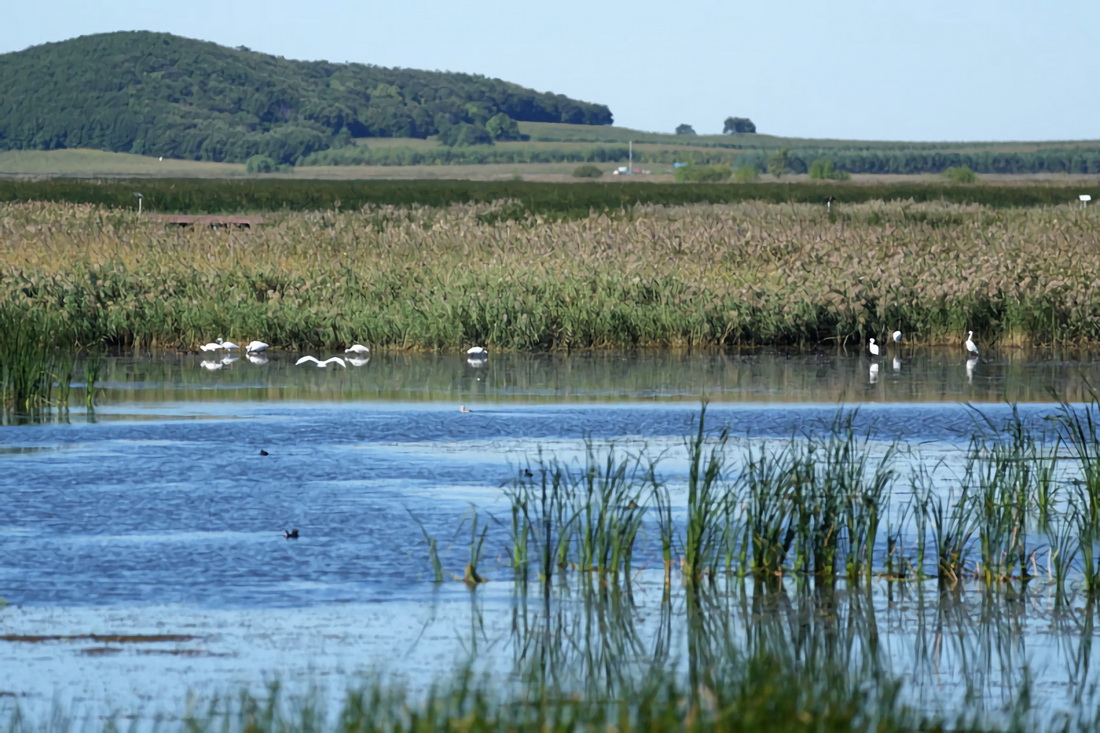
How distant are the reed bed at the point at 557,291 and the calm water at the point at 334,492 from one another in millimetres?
1353

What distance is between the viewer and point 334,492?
11914mm

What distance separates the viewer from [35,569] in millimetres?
9500

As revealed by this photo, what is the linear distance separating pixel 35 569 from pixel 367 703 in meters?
3.56

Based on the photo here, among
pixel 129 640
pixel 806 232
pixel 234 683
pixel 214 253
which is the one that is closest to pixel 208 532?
pixel 129 640

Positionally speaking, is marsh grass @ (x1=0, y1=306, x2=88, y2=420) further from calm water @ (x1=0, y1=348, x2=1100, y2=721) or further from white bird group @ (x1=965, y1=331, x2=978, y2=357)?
white bird group @ (x1=965, y1=331, x2=978, y2=357)

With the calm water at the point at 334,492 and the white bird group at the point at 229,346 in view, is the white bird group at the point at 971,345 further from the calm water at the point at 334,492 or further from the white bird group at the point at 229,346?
the white bird group at the point at 229,346

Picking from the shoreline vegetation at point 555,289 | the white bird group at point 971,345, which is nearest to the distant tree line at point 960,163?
the shoreline vegetation at point 555,289

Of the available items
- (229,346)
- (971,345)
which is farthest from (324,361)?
(971,345)

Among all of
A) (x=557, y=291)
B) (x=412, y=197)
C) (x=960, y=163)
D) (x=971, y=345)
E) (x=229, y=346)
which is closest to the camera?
(x=971, y=345)

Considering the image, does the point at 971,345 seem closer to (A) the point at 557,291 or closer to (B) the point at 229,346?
(A) the point at 557,291

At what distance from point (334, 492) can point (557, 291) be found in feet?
40.1

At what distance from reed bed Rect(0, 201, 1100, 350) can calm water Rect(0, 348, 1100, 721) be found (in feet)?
4.44

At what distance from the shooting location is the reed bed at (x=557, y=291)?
23141 mm

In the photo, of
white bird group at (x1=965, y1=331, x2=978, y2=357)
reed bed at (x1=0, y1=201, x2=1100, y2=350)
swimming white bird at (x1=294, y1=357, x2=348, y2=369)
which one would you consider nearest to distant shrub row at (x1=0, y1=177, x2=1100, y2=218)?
reed bed at (x1=0, y1=201, x2=1100, y2=350)
